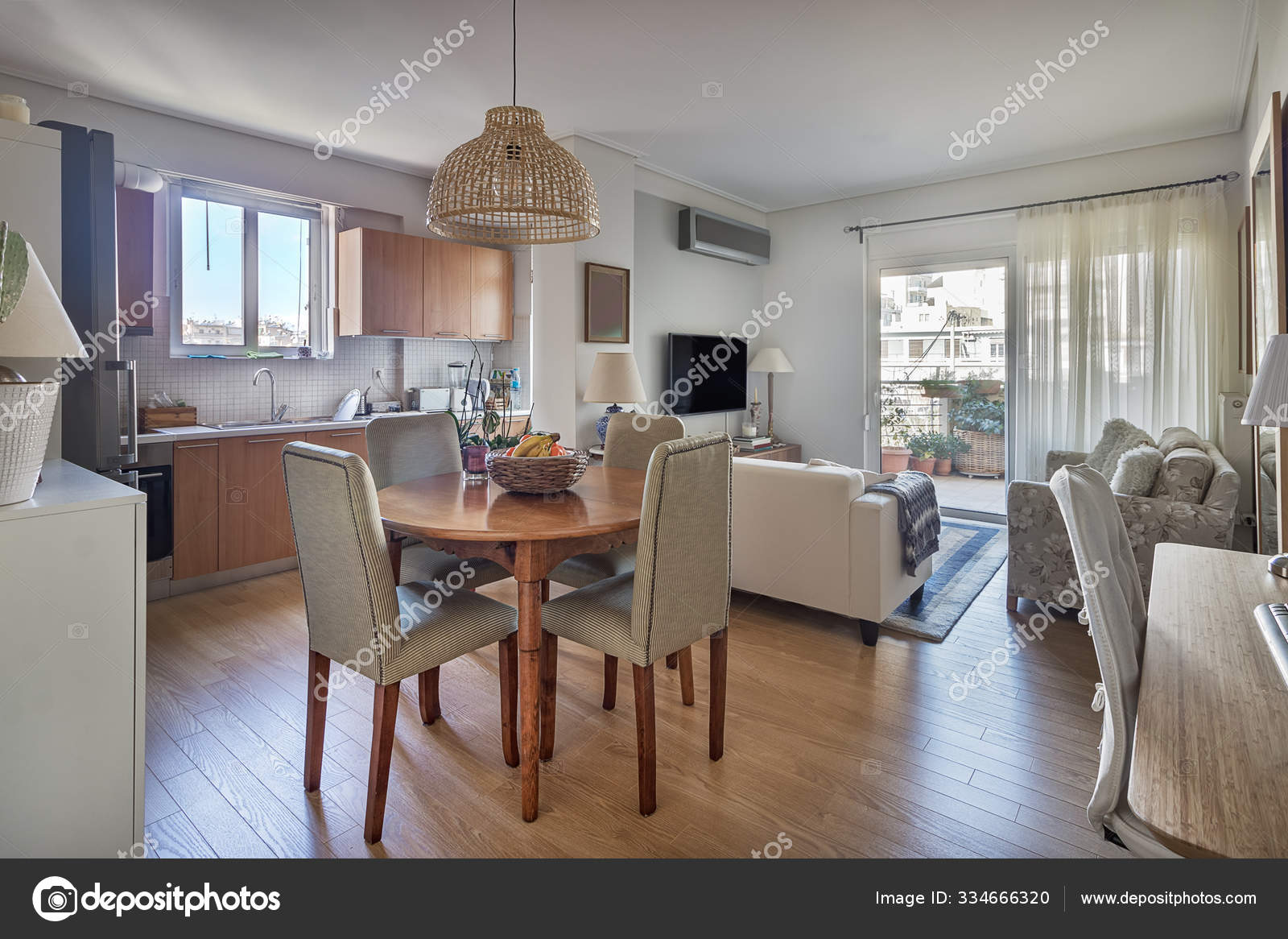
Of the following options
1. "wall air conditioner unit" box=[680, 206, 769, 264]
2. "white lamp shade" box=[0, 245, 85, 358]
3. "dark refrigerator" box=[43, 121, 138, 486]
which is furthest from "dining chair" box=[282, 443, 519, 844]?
"wall air conditioner unit" box=[680, 206, 769, 264]

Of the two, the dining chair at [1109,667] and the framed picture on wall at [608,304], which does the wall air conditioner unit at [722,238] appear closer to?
the framed picture on wall at [608,304]

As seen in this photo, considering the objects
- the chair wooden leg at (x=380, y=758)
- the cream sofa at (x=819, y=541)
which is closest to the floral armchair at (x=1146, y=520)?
the cream sofa at (x=819, y=541)

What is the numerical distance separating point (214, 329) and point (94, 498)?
324 centimetres

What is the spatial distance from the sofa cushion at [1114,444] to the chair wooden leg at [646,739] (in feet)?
10.4

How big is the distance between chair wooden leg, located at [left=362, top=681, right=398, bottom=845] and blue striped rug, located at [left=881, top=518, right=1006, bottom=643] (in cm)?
231

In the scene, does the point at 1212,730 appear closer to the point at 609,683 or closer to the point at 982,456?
the point at 609,683

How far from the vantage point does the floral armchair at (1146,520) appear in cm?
284

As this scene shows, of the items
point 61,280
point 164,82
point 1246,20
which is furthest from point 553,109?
point 1246,20

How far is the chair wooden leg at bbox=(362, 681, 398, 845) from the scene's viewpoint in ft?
5.74

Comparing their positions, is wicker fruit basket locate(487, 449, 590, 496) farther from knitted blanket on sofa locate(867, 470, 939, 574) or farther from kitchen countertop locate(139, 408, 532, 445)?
knitted blanket on sofa locate(867, 470, 939, 574)

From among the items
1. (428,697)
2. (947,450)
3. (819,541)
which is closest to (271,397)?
(428,697)
